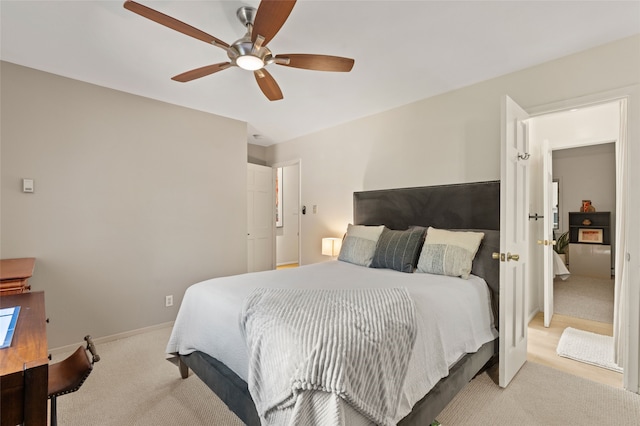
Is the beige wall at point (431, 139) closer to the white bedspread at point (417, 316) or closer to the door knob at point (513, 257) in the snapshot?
the door knob at point (513, 257)

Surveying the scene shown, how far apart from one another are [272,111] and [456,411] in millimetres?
3488

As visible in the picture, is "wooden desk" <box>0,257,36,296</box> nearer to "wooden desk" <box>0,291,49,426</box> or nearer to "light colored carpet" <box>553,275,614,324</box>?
"wooden desk" <box>0,291,49,426</box>

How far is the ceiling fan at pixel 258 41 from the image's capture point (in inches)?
56.5

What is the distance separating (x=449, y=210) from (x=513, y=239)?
77 centimetres

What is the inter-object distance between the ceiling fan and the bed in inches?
59.5

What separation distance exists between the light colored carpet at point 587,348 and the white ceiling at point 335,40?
2.59 m

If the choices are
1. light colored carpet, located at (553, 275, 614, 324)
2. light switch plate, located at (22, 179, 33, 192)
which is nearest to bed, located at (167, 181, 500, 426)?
light switch plate, located at (22, 179, 33, 192)

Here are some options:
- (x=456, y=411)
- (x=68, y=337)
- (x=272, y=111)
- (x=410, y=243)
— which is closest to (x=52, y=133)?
(x=68, y=337)

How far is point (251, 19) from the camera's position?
190cm

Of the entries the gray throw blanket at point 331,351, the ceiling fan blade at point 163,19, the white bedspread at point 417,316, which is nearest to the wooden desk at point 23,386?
the gray throw blanket at point 331,351

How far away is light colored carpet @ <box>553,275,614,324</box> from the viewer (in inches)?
141

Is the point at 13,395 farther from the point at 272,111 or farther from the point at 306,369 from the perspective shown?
the point at 272,111

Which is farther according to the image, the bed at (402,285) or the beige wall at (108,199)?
the beige wall at (108,199)

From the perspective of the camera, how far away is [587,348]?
2.74m
